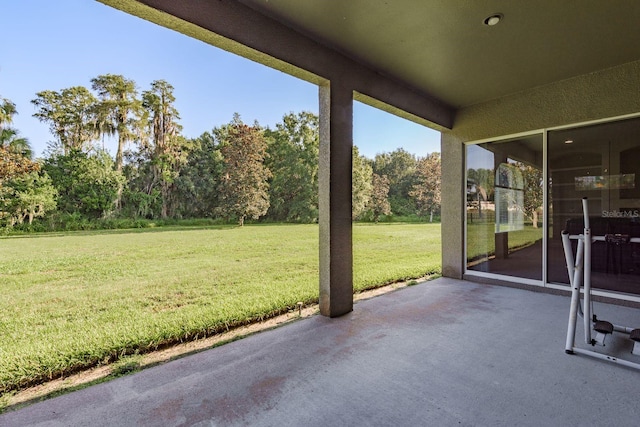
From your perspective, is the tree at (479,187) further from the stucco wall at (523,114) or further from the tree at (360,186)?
the tree at (360,186)

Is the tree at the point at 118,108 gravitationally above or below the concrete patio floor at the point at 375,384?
above

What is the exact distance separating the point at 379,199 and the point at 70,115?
18.4 meters

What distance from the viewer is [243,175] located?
1797 centimetres

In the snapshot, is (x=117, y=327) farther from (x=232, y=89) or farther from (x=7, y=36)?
(x=232, y=89)

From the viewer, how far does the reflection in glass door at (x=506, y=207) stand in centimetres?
439

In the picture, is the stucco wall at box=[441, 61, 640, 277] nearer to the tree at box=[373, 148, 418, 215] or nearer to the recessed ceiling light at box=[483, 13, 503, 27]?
the recessed ceiling light at box=[483, 13, 503, 27]

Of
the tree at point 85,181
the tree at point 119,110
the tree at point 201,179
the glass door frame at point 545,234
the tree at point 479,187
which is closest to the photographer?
the glass door frame at point 545,234

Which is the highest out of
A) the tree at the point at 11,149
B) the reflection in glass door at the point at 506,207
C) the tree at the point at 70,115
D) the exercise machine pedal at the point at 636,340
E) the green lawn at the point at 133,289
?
the tree at the point at 70,115

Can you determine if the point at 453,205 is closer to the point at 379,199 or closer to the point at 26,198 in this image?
the point at 26,198

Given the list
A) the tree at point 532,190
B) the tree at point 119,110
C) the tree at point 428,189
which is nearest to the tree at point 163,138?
the tree at point 119,110

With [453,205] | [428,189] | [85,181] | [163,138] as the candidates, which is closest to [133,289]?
[453,205]

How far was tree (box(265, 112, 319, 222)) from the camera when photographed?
19.5 metres

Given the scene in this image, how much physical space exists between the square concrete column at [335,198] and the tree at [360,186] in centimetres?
1643

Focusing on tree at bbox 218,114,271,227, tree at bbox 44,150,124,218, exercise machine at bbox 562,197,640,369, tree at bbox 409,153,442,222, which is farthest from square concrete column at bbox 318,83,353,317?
tree at bbox 409,153,442,222
